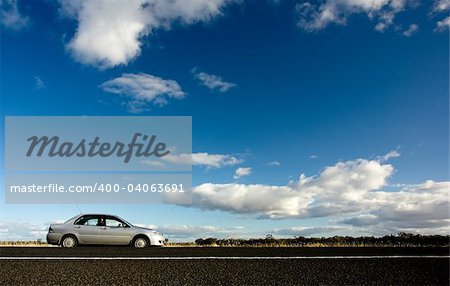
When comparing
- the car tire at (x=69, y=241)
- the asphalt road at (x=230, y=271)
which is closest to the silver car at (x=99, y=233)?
the car tire at (x=69, y=241)

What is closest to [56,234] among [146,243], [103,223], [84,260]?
[103,223]

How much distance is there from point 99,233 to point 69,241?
44.4 inches

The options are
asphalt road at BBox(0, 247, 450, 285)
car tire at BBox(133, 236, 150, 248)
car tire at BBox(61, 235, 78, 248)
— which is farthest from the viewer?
car tire at BBox(133, 236, 150, 248)

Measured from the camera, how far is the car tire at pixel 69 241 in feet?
57.7

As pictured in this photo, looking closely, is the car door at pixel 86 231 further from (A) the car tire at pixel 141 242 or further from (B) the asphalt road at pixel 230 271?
(B) the asphalt road at pixel 230 271

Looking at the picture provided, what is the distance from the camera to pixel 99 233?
58.9 feet

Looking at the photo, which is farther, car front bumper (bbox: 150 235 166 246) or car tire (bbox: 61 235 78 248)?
car front bumper (bbox: 150 235 166 246)

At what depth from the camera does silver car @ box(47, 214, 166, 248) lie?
17.7 m

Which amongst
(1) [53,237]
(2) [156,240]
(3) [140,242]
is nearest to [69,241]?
(1) [53,237]

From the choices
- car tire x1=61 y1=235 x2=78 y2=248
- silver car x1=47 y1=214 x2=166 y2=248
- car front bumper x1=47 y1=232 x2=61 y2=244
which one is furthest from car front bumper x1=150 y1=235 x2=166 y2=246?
car front bumper x1=47 y1=232 x2=61 y2=244

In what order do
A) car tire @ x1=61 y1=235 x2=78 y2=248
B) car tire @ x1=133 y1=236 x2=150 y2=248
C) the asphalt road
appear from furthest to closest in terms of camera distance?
car tire @ x1=133 y1=236 x2=150 y2=248, car tire @ x1=61 y1=235 x2=78 y2=248, the asphalt road

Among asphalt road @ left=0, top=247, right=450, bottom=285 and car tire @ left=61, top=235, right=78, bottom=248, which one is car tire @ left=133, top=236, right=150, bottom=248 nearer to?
car tire @ left=61, top=235, right=78, bottom=248

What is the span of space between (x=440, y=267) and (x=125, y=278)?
5020 mm

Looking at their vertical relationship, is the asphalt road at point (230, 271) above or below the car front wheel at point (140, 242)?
below
